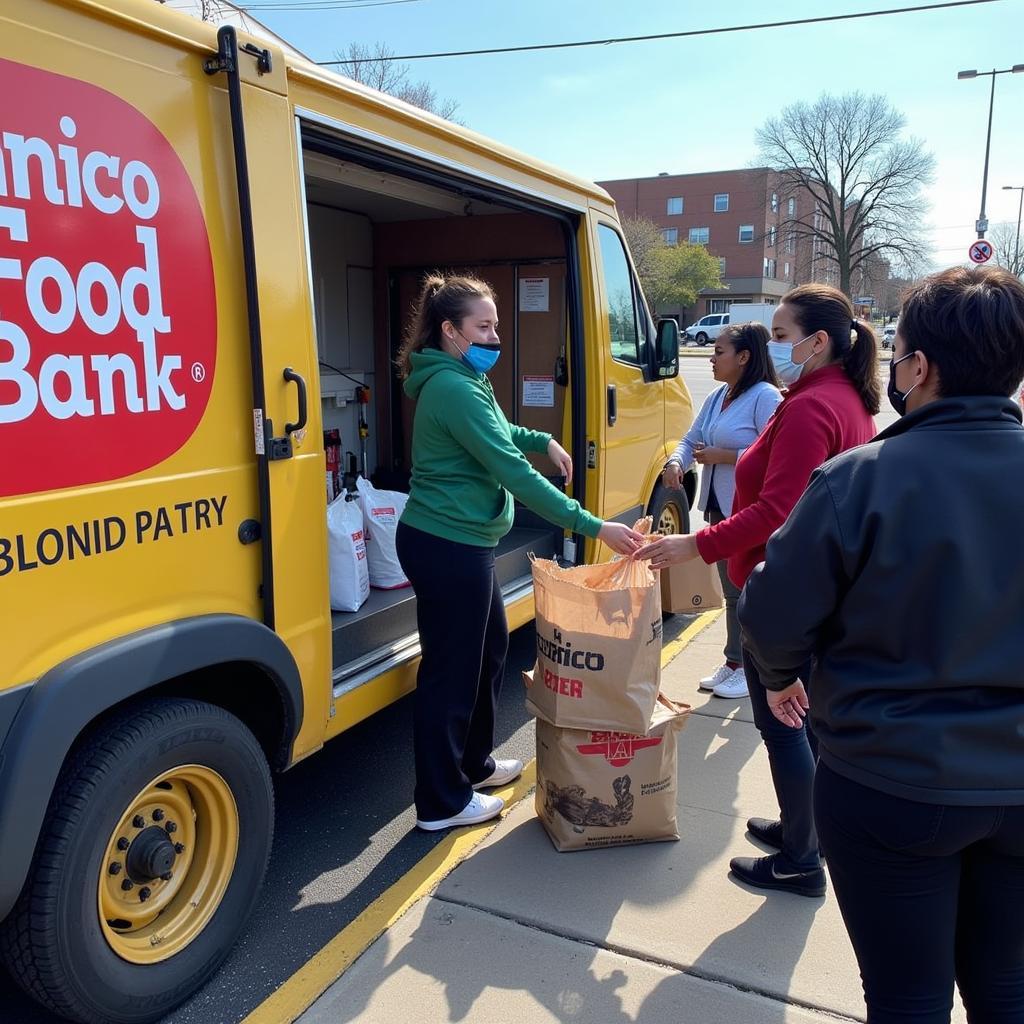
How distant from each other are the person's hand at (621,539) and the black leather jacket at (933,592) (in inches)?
51.4

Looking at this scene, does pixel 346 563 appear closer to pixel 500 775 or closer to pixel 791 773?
pixel 500 775

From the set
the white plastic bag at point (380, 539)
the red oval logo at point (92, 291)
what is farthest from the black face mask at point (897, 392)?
the white plastic bag at point (380, 539)

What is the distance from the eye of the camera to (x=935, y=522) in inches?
58.6

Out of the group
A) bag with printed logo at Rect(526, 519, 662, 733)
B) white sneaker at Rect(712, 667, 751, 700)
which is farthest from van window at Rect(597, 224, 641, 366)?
bag with printed logo at Rect(526, 519, 662, 733)

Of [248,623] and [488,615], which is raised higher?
[248,623]

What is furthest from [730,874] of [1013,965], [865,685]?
[865,685]

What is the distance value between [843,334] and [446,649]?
1.60m

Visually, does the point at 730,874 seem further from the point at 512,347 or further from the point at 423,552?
the point at 512,347

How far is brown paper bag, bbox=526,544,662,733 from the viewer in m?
2.88

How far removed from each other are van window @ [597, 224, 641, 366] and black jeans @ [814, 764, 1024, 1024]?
3.36 meters

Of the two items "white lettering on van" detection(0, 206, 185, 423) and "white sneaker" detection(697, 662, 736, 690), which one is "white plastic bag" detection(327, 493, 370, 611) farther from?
"white sneaker" detection(697, 662, 736, 690)

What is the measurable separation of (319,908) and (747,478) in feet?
6.12

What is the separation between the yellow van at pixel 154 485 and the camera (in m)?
1.90

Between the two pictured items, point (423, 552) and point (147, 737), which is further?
point (423, 552)
